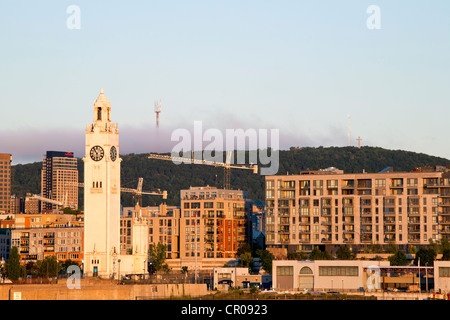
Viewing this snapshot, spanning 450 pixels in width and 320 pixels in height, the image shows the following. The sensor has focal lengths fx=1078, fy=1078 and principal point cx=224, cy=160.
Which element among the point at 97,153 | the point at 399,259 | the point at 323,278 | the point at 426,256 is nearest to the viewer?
the point at 97,153

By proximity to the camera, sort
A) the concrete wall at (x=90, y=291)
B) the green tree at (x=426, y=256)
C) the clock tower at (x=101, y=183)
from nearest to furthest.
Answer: the concrete wall at (x=90, y=291) < the clock tower at (x=101, y=183) < the green tree at (x=426, y=256)

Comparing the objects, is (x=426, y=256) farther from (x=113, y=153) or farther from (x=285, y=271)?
(x=113, y=153)

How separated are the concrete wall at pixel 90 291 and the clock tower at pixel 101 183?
15.5m

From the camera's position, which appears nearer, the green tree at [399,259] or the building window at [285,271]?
the building window at [285,271]

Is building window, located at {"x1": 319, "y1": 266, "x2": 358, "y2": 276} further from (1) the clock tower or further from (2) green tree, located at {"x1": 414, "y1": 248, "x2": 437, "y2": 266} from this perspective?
(1) the clock tower

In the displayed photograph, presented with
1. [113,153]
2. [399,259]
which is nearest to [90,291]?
[113,153]

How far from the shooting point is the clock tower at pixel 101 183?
6358 inches

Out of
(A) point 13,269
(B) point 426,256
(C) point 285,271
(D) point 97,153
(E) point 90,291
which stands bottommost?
(A) point 13,269

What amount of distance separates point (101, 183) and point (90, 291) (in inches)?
1165

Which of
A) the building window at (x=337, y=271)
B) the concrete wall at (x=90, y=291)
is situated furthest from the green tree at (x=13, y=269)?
the building window at (x=337, y=271)

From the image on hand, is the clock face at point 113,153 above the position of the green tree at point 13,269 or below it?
above

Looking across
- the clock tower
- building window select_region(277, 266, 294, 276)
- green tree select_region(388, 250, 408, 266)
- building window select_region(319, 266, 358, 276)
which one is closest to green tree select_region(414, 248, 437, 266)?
green tree select_region(388, 250, 408, 266)

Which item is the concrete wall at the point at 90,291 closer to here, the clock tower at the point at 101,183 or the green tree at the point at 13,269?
the clock tower at the point at 101,183

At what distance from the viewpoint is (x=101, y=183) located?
162 m
